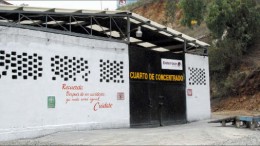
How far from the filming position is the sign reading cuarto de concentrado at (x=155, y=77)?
18766 mm

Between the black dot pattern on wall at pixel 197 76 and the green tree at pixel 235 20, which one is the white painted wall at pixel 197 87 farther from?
the green tree at pixel 235 20

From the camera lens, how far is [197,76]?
74.6 feet

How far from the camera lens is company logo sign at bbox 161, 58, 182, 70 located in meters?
20.6

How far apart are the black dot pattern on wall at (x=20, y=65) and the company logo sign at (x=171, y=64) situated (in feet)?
24.7

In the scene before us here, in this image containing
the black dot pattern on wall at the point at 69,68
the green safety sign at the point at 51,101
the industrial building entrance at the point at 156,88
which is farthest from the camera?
the industrial building entrance at the point at 156,88

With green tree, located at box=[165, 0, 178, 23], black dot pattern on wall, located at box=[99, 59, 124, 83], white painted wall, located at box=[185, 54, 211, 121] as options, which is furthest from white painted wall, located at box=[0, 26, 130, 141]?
green tree, located at box=[165, 0, 178, 23]

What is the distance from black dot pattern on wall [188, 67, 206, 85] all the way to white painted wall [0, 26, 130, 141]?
17.4 ft

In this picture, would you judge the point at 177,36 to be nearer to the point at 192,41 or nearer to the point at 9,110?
the point at 192,41

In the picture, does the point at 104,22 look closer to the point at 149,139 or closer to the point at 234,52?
the point at 149,139

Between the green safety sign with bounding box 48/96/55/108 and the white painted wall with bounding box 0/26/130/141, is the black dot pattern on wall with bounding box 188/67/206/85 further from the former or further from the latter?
the green safety sign with bounding box 48/96/55/108

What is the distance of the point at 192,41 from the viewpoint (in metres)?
22.5

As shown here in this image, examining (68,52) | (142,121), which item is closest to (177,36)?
(142,121)

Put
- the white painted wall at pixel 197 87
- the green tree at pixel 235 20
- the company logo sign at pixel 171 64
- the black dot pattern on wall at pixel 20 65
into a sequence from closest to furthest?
the black dot pattern on wall at pixel 20 65 < the company logo sign at pixel 171 64 < the white painted wall at pixel 197 87 < the green tree at pixel 235 20

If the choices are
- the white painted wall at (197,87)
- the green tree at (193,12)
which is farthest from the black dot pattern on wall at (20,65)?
the green tree at (193,12)
